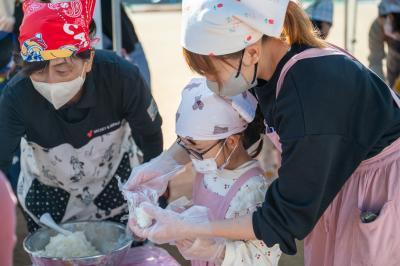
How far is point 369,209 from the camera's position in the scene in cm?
167

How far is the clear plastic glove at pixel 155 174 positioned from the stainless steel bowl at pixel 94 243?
219 millimetres

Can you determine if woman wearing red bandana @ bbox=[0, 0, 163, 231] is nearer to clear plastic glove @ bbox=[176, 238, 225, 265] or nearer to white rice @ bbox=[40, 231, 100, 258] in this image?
white rice @ bbox=[40, 231, 100, 258]

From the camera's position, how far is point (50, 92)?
2227 mm

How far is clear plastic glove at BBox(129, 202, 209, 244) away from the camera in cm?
166

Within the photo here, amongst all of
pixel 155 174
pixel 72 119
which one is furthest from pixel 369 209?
pixel 72 119

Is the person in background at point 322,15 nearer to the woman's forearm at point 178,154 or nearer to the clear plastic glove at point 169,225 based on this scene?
the woman's forearm at point 178,154

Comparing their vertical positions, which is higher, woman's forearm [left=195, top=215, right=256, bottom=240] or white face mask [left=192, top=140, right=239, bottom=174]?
woman's forearm [left=195, top=215, right=256, bottom=240]

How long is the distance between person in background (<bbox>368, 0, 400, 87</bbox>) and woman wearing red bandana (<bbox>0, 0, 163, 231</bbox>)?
2.20 metres

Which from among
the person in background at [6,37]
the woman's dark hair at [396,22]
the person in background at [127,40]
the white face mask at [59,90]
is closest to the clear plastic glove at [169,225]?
the white face mask at [59,90]

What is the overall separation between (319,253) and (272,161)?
228 cm

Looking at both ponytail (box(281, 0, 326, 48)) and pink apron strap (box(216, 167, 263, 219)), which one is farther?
pink apron strap (box(216, 167, 263, 219))

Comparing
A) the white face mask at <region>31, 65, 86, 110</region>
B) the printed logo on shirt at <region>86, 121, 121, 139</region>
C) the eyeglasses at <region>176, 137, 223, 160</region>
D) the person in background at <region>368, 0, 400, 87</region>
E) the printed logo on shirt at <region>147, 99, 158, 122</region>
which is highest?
the white face mask at <region>31, 65, 86, 110</region>

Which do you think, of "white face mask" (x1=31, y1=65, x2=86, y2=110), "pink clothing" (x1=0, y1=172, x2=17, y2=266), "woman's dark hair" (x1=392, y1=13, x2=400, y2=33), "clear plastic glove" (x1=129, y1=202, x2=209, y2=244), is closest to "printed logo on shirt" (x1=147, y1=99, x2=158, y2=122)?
"white face mask" (x1=31, y1=65, x2=86, y2=110)

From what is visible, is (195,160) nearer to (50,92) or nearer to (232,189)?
(232,189)
